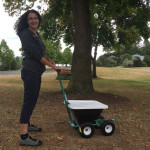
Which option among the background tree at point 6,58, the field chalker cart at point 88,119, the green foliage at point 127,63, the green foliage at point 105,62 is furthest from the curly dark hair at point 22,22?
the background tree at point 6,58

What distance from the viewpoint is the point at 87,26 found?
8531mm

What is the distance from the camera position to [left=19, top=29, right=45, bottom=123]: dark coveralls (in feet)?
11.0

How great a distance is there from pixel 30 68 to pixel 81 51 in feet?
16.6

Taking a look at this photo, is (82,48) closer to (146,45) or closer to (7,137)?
(7,137)

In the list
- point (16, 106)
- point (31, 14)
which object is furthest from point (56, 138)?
point (16, 106)

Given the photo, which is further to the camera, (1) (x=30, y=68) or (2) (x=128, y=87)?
(2) (x=128, y=87)

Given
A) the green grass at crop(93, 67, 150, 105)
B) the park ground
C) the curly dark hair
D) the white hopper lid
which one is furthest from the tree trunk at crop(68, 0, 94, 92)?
the curly dark hair

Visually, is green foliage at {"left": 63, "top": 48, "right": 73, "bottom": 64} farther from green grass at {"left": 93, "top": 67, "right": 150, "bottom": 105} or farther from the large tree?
the large tree

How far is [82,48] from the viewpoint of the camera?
8312mm

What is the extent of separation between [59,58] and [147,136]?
62.5m

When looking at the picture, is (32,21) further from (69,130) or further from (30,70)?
(69,130)

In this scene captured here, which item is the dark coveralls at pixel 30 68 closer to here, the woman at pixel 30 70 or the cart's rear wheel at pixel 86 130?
the woman at pixel 30 70

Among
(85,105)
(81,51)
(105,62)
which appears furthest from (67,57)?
(85,105)

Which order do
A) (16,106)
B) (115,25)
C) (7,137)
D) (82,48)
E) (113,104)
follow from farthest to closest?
(115,25) → (82,48) → (113,104) → (16,106) → (7,137)
